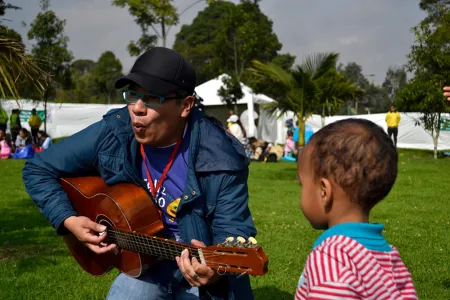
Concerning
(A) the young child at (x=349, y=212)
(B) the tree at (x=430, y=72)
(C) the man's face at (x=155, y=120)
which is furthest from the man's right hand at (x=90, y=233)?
(B) the tree at (x=430, y=72)

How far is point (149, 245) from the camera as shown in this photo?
10.9 feet

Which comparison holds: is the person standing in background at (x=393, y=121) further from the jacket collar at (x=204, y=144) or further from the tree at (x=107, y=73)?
the tree at (x=107, y=73)

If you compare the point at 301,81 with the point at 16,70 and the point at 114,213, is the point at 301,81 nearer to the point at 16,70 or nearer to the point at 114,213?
the point at 16,70

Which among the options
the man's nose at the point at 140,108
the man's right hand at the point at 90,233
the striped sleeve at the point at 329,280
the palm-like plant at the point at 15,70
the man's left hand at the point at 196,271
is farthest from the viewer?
the palm-like plant at the point at 15,70

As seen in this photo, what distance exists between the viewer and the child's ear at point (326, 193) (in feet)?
7.24

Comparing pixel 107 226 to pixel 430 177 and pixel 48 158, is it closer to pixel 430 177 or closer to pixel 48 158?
pixel 48 158

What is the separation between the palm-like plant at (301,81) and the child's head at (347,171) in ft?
49.0

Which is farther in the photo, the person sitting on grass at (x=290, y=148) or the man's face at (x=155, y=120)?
the person sitting on grass at (x=290, y=148)

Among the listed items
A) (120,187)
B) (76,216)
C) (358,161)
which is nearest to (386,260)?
(358,161)

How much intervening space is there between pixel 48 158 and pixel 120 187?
52cm

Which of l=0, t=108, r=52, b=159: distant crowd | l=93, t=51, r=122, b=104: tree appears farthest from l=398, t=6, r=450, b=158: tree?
l=93, t=51, r=122, b=104: tree

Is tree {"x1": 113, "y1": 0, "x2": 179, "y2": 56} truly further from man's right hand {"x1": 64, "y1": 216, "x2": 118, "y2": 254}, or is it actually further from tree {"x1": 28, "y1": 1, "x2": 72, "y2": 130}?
man's right hand {"x1": 64, "y1": 216, "x2": 118, "y2": 254}

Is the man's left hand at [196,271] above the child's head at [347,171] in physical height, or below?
below

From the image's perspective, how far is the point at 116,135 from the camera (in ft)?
11.5
